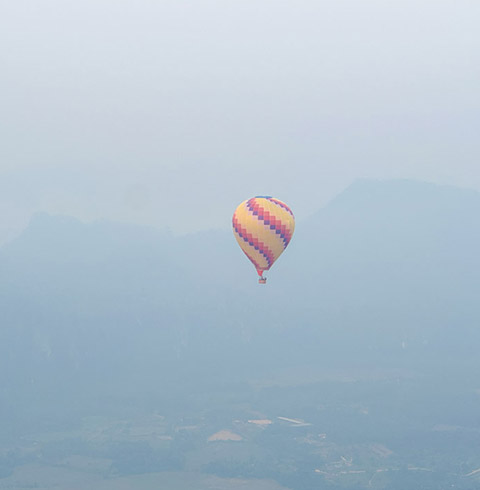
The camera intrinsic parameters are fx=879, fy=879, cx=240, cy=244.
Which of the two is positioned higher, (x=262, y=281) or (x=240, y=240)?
(x=240, y=240)

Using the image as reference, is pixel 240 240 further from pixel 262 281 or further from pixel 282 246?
pixel 262 281

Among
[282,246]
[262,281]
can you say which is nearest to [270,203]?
[282,246]

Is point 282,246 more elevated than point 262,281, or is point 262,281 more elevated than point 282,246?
point 282,246

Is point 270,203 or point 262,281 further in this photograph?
point 270,203

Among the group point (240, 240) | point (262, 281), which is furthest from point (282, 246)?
point (262, 281)

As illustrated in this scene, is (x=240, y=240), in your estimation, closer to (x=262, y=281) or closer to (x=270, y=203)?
(x=270, y=203)
